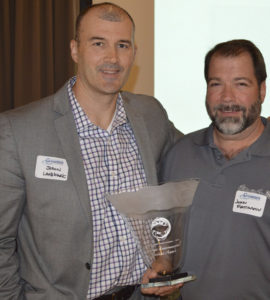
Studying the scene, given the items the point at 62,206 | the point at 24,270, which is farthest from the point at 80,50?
the point at 24,270

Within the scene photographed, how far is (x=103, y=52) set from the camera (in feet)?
6.79

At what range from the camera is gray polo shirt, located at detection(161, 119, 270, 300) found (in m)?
1.98

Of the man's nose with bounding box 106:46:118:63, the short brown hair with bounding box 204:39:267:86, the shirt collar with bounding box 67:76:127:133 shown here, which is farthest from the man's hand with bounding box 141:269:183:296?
the short brown hair with bounding box 204:39:267:86

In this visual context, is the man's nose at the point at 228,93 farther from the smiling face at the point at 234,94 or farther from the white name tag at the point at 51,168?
the white name tag at the point at 51,168

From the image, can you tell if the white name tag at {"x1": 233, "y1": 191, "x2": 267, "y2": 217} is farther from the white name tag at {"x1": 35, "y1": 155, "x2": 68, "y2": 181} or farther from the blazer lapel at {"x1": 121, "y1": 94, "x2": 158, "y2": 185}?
the white name tag at {"x1": 35, "y1": 155, "x2": 68, "y2": 181}

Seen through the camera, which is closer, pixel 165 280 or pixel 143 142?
pixel 165 280

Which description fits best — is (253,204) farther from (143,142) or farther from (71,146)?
(71,146)

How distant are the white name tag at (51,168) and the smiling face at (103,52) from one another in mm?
420

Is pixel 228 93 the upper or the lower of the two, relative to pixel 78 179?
upper

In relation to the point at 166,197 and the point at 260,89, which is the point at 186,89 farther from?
the point at 166,197

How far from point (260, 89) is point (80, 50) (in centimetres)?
96

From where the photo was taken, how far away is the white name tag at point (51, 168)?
187 centimetres

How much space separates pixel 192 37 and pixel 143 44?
0.44 metres

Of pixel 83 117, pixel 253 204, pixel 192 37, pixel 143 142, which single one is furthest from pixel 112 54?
pixel 192 37
